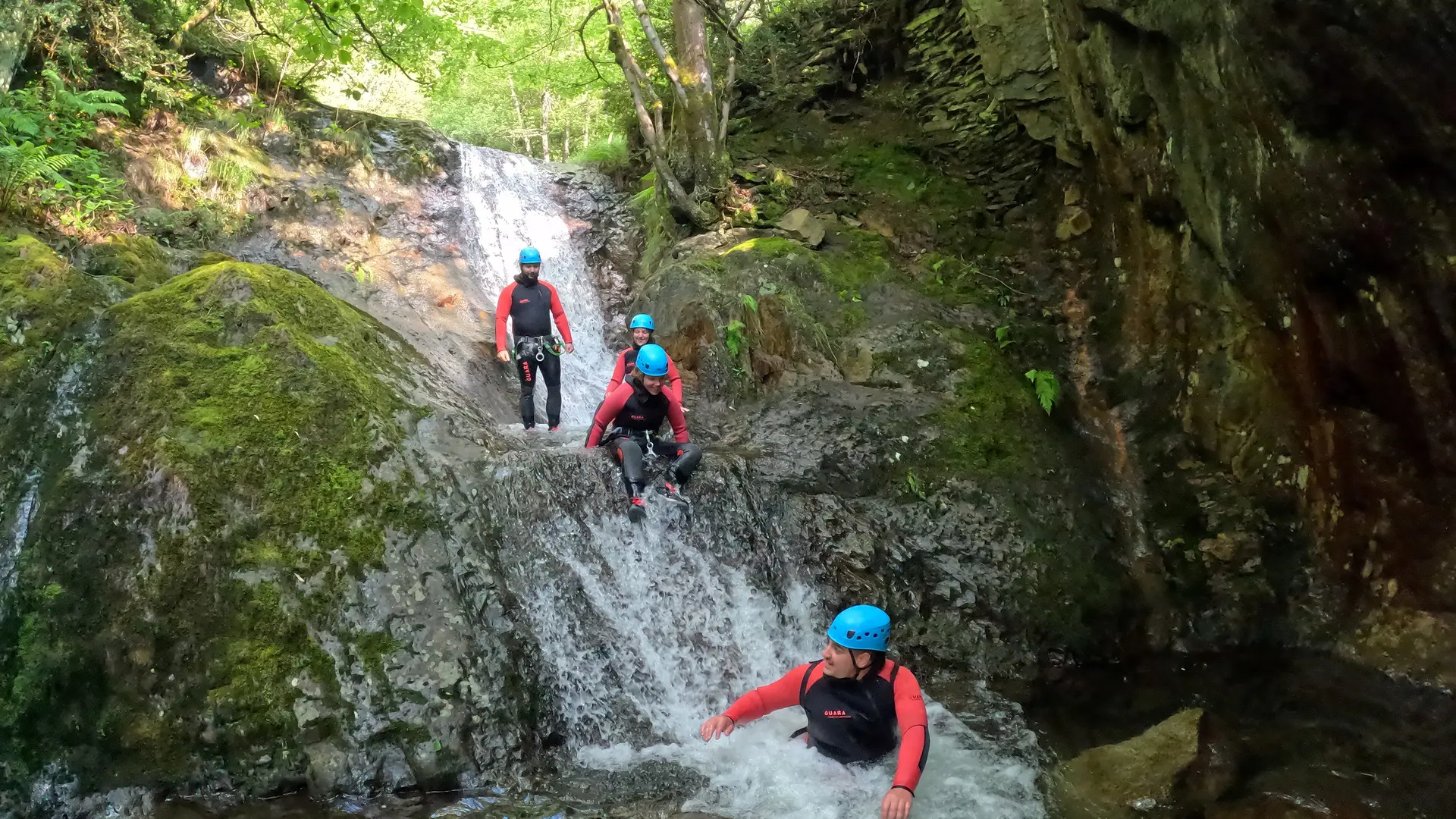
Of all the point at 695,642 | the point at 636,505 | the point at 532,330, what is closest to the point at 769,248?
the point at 532,330

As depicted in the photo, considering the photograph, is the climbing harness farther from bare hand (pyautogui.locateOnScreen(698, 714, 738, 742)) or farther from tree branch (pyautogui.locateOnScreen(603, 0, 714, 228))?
bare hand (pyautogui.locateOnScreen(698, 714, 738, 742))

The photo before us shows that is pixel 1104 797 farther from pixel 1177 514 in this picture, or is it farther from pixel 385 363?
pixel 385 363

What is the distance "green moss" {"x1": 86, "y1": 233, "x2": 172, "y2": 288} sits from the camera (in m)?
6.56

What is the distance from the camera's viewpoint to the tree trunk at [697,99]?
10.5m

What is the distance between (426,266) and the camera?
1056 cm

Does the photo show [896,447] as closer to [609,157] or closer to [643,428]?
[643,428]

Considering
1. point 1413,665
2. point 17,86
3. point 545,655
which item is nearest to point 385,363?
point 545,655

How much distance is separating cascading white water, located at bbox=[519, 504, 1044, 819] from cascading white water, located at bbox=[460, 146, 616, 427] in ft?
10.4

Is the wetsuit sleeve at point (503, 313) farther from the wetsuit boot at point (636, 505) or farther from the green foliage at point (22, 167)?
the green foliage at point (22, 167)

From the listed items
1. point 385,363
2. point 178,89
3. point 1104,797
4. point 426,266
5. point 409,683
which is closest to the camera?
point 1104,797

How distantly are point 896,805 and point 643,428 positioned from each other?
3836mm

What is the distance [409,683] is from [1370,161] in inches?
248

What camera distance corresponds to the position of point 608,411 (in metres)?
6.49

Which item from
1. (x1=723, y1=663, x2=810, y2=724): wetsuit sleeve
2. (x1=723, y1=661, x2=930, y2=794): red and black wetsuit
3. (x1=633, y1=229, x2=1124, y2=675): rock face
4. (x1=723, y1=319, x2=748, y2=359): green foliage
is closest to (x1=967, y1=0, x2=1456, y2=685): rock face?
(x1=633, y1=229, x2=1124, y2=675): rock face
